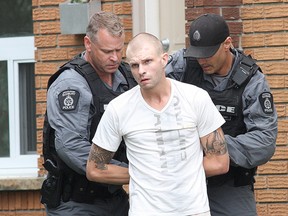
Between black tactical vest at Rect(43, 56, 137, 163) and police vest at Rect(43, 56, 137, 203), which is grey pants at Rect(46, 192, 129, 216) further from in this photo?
black tactical vest at Rect(43, 56, 137, 163)

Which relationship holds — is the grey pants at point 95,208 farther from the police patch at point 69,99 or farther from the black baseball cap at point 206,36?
the black baseball cap at point 206,36

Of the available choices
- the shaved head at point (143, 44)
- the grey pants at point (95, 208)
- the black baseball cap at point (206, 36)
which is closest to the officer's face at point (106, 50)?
the black baseball cap at point (206, 36)

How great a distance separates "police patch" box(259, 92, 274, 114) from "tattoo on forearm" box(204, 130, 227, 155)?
0.50 metres

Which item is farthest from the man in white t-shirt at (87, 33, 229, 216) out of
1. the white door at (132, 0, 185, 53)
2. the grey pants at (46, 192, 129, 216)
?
the white door at (132, 0, 185, 53)

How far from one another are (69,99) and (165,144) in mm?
744

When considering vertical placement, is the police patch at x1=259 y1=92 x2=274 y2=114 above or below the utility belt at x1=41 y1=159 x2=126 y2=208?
above

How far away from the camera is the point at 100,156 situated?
557 centimetres

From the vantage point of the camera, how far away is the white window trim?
27.6ft

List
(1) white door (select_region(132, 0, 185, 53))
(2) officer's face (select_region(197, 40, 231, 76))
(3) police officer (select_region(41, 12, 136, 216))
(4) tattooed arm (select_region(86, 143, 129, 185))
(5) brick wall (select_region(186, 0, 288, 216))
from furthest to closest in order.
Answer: (1) white door (select_region(132, 0, 185, 53))
(5) brick wall (select_region(186, 0, 288, 216))
(2) officer's face (select_region(197, 40, 231, 76))
(3) police officer (select_region(41, 12, 136, 216))
(4) tattooed arm (select_region(86, 143, 129, 185))

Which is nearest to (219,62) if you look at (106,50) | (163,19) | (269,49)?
(106,50)

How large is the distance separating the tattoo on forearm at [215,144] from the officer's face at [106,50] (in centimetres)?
75

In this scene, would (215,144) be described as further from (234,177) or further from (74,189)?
(74,189)

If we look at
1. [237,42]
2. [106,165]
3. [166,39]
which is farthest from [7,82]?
[106,165]

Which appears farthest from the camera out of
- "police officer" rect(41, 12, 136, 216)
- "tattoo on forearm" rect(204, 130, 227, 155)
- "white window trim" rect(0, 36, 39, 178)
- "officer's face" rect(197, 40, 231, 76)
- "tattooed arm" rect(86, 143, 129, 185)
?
"white window trim" rect(0, 36, 39, 178)
